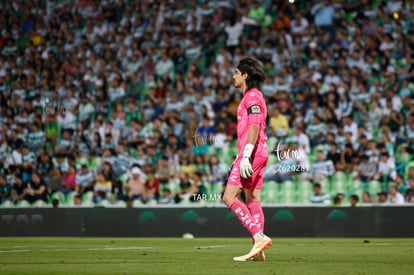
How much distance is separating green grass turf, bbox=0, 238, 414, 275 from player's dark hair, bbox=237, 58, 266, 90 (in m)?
2.15

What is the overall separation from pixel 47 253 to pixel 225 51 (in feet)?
41.6

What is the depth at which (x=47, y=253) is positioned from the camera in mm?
12602

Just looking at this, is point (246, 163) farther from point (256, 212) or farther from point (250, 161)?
point (256, 212)

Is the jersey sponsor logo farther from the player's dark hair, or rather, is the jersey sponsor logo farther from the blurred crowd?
the blurred crowd

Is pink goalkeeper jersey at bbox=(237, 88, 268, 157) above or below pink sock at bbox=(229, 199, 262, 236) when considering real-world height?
above

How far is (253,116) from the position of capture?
10625 mm

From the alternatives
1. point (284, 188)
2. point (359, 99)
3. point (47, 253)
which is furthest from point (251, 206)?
point (359, 99)

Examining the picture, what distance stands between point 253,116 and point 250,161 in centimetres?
57

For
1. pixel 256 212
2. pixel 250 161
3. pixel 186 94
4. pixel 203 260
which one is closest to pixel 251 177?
pixel 250 161

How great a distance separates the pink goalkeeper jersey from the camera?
10648 mm
